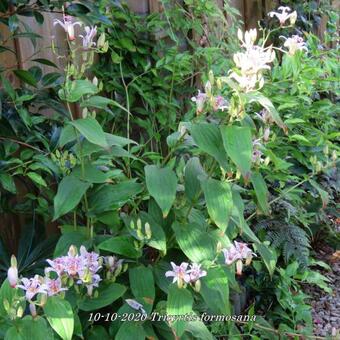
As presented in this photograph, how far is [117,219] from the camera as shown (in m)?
1.33

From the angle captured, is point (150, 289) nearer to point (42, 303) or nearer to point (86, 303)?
point (86, 303)

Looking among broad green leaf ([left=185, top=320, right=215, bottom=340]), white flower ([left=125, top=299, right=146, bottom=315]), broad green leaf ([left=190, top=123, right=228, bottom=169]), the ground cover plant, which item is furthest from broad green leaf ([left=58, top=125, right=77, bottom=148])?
broad green leaf ([left=185, top=320, right=215, bottom=340])

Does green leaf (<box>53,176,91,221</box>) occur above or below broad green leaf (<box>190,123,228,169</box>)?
below

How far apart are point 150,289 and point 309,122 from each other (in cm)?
153

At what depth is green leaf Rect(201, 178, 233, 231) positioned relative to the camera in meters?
1.15

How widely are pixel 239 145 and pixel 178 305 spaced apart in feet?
1.13

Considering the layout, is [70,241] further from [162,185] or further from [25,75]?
[25,75]

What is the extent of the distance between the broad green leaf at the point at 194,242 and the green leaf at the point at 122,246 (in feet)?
0.35

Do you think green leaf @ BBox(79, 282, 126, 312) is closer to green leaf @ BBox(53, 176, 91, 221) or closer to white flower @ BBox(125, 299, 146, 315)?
white flower @ BBox(125, 299, 146, 315)

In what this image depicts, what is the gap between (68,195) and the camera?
1.23 m

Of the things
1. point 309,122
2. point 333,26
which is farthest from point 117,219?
point 333,26

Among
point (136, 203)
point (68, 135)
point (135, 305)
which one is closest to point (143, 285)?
point (135, 305)

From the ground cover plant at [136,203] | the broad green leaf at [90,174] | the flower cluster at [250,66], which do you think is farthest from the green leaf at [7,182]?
the flower cluster at [250,66]

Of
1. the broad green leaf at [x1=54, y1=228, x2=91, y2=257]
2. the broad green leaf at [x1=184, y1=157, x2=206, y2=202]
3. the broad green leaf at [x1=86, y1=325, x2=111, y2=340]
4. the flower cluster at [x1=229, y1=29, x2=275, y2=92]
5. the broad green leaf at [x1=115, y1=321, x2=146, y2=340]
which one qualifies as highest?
the flower cluster at [x1=229, y1=29, x2=275, y2=92]
